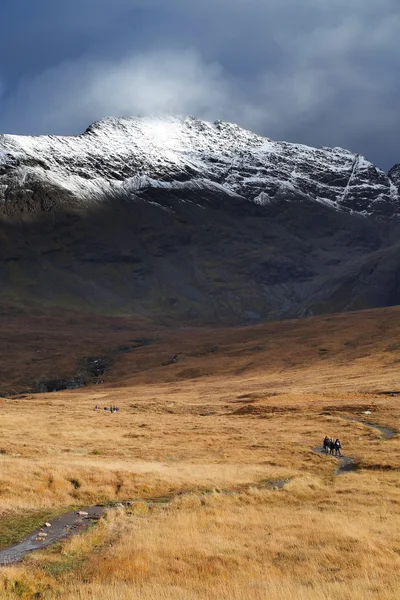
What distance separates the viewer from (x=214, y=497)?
88.6ft

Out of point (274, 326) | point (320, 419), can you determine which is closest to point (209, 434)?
point (320, 419)

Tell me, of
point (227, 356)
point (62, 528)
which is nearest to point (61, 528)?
point (62, 528)

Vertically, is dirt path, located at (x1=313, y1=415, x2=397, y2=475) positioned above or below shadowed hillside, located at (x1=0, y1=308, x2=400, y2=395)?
below

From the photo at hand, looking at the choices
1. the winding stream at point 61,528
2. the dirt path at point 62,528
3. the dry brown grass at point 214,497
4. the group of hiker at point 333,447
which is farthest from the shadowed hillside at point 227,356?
the dirt path at point 62,528

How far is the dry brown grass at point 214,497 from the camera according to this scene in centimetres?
1509

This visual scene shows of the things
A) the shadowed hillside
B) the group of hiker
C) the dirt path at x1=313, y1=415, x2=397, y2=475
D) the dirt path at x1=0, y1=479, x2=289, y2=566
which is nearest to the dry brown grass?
the dirt path at x1=313, y1=415, x2=397, y2=475

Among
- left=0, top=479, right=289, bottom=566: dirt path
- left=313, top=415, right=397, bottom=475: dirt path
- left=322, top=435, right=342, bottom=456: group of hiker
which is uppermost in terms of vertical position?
left=0, top=479, right=289, bottom=566: dirt path

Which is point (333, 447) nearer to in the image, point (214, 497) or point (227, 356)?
point (214, 497)

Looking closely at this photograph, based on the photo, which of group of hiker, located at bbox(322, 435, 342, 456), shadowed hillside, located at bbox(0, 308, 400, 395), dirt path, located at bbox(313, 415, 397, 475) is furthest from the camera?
shadowed hillside, located at bbox(0, 308, 400, 395)

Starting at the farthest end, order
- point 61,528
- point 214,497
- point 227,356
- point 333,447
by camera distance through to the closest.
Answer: point 227,356
point 333,447
point 214,497
point 61,528

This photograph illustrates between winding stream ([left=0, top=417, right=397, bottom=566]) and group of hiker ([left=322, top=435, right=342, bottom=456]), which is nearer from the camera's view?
winding stream ([left=0, top=417, right=397, bottom=566])

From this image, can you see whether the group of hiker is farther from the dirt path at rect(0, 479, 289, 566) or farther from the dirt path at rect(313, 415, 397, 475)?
the dirt path at rect(0, 479, 289, 566)

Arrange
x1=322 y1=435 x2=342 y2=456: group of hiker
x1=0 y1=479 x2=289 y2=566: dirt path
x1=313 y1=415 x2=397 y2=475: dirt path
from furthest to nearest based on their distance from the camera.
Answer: x1=322 y1=435 x2=342 y2=456: group of hiker
x1=313 y1=415 x2=397 y2=475: dirt path
x1=0 y1=479 x2=289 y2=566: dirt path

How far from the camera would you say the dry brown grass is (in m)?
15.1
